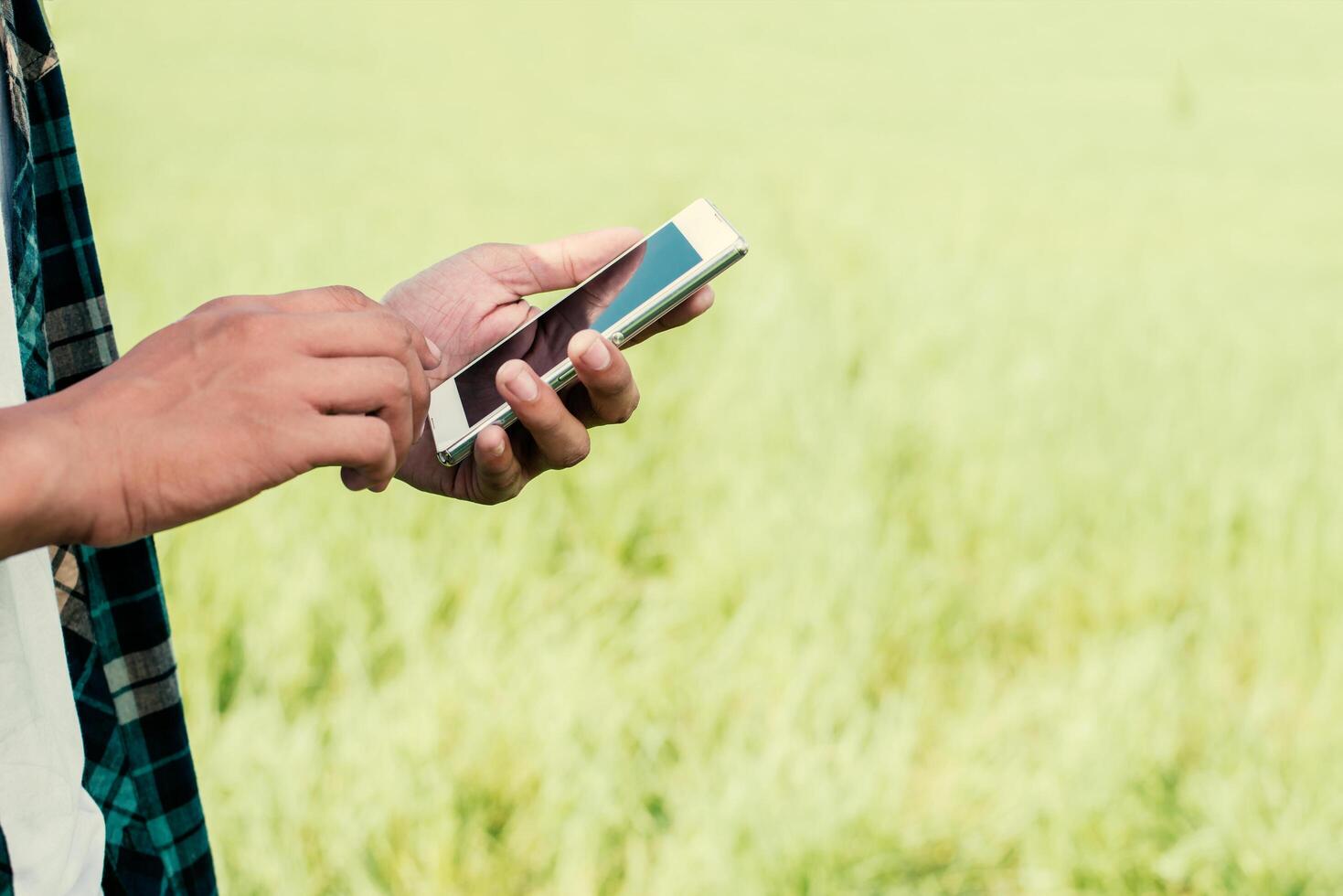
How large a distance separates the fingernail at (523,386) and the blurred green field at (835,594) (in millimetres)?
622

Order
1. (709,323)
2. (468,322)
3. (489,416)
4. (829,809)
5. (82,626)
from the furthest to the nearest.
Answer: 1. (709,323)
2. (829,809)
3. (468,322)
4. (489,416)
5. (82,626)

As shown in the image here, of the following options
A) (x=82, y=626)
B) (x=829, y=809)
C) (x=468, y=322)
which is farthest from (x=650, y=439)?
(x=82, y=626)

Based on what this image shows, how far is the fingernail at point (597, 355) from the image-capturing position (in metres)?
1.02

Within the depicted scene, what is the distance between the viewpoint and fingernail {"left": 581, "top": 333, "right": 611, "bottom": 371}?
102cm

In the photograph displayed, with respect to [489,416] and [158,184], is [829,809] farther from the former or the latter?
[158,184]

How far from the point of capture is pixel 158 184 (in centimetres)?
578

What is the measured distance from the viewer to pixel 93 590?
2.93 feet

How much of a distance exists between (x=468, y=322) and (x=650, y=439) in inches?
60.5

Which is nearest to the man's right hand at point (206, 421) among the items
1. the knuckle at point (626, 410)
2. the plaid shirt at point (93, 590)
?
the plaid shirt at point (93, 590)

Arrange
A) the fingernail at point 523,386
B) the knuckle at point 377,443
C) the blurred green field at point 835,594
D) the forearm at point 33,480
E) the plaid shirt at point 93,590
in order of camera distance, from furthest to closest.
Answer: the blurred green field at point 835,594 → the fingernail at point 523,386 → the plaid shirt at point 93,590 → the knuckle at point 377,443 → the forearm at point 33,480

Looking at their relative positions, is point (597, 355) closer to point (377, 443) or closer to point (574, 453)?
point (574, 453)

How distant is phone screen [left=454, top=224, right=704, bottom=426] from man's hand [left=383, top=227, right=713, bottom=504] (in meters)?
0.04

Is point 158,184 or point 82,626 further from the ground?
point 158,184

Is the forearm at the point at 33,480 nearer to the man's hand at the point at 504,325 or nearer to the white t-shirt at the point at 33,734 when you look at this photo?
the white t-shirt at the point at 33,734
